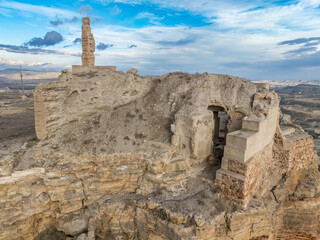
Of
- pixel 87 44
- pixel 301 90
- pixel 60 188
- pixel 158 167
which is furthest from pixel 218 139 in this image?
pixel 301 90

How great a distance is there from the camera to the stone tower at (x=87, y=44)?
14820 mm

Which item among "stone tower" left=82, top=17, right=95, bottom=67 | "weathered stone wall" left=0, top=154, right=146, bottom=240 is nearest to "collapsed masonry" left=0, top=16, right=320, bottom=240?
"weathered stone wall" left=0, top=154, right=146, bottom=240

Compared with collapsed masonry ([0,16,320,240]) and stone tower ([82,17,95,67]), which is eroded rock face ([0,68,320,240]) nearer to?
collapsed masonry ([0,16,320,240])

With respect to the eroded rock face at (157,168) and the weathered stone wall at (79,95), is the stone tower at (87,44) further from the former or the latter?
the eroded rock face at (157,168)

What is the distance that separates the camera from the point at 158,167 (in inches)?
359

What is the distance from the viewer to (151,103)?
12.2m

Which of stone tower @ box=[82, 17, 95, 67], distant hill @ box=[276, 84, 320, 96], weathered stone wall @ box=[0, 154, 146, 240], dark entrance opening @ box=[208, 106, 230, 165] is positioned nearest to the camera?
weathered stone wall @ box=[0, 154, 146, 240]

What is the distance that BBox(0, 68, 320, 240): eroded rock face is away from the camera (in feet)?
26.6

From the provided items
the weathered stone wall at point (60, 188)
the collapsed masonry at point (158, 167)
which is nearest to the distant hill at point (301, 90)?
the collapsed masonry at point (158, 167)

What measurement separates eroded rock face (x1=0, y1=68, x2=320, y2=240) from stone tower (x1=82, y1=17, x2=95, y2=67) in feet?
8.81

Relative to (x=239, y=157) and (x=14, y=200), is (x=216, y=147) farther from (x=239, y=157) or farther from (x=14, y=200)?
(x=14, y=200)

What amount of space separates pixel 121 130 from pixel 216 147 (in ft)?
17.9

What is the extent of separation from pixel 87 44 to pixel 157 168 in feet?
35.5

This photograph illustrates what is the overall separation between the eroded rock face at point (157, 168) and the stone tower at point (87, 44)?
8.81ft
